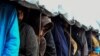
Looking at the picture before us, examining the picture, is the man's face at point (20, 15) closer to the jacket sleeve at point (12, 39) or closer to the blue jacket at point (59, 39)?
the jacket sleeve at point (12, 39)

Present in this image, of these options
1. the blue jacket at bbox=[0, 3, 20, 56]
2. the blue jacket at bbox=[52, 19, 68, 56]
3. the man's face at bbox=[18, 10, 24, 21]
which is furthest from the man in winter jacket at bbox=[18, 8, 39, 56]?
the blue jacket at bbox=[52, 19, 68, 56]

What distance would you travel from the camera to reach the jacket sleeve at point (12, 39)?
5.61 ft

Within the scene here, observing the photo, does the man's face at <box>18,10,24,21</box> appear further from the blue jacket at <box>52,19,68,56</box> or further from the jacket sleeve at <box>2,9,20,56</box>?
the blue jacket at <box>52,19,68,56</box>

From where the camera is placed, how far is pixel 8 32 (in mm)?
1744

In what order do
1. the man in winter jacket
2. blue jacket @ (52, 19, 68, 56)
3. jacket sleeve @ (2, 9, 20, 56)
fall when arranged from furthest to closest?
1. blue jacket @ (52, 19, 68, 56)
2. the man in winter jacket
3. jacket sleeve @ (2, 9, 20, 56)

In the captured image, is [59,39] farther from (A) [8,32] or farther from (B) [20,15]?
(A) [8,32]

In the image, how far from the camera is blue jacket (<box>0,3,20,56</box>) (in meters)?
1.71

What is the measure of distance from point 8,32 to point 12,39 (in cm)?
6

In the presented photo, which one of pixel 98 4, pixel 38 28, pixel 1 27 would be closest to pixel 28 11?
pixel 38 28

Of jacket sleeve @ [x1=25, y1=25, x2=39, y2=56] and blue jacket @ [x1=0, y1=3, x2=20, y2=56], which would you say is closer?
blue jacket @ [x1=0, y1=3, x2=20, y2=56]

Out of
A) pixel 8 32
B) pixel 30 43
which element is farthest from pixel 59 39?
pixel 8 32

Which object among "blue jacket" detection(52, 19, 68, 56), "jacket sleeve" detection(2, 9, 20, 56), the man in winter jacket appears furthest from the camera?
"blue jacket" detection(52, 19, 68, 56)

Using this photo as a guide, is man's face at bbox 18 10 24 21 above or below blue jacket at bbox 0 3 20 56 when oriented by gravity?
above

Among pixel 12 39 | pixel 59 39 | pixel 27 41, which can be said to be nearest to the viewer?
pixel 12 39
